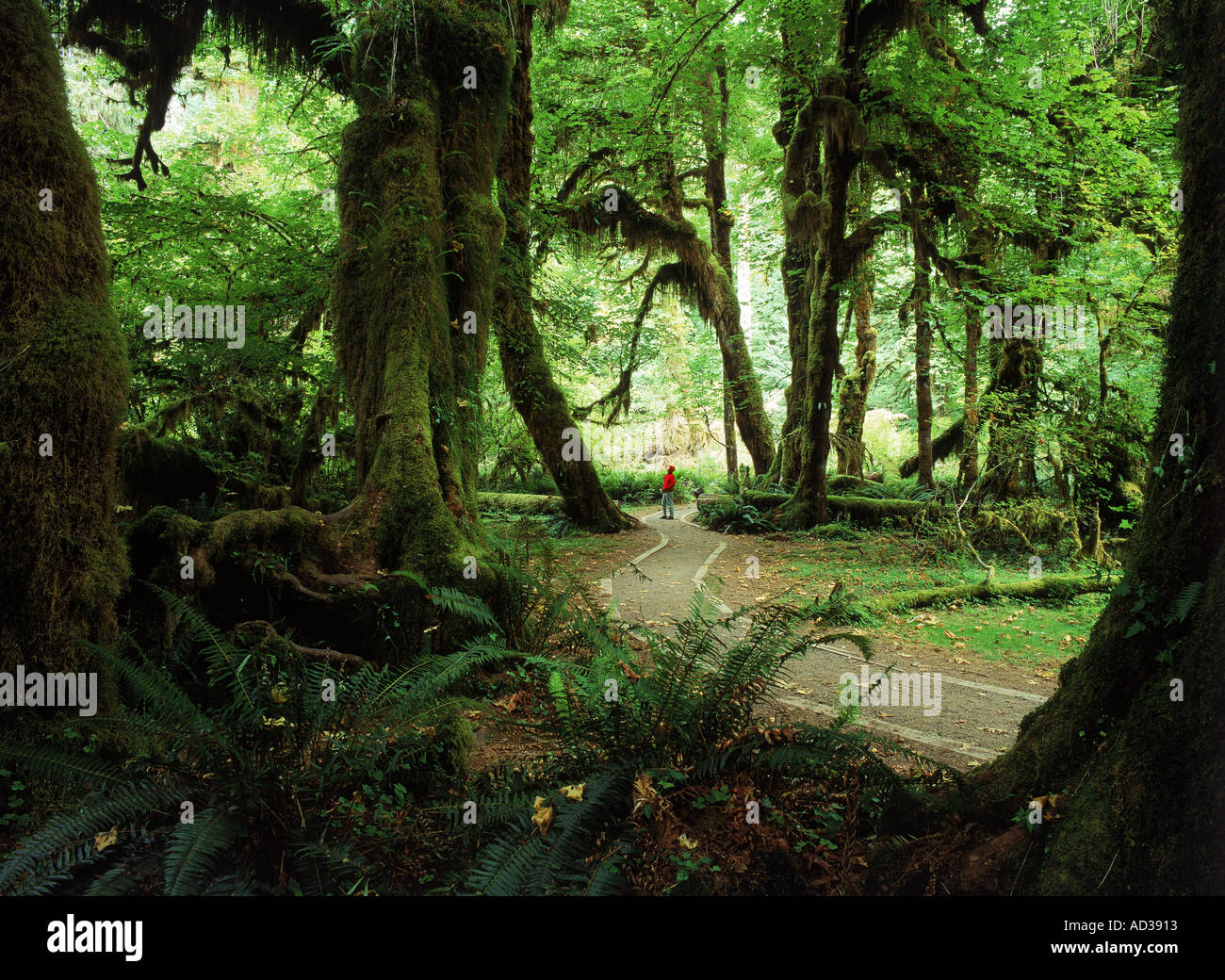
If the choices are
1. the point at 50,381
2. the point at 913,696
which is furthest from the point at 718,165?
the point at 50,381

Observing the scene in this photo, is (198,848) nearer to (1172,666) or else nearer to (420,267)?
(1172,666)

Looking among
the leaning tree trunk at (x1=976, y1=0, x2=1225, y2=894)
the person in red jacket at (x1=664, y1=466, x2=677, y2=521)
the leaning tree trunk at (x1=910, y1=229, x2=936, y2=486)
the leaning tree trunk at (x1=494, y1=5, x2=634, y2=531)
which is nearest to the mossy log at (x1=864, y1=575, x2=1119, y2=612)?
the leaning tree trunk at (x1=910, y1=229, x2=936, y2=486)

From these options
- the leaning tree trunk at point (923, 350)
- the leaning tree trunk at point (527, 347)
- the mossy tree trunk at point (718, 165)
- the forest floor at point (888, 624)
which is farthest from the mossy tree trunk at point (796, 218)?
the leaning tree trunk at point (527, 347)

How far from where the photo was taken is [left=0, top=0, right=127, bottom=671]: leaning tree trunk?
3254mm

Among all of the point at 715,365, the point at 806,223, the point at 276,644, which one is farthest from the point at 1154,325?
the point at 715,365

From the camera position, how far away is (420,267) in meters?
6.20

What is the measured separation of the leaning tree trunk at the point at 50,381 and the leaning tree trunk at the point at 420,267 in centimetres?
204

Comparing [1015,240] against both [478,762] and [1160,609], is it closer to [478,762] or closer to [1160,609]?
[1160,609]

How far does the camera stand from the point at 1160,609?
249 centimetres

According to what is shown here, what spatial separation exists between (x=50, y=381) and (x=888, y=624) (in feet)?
28.5

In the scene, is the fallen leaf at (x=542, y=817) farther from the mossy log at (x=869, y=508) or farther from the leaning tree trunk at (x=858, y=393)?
the leaning tree trunk at (x=858, y=393)

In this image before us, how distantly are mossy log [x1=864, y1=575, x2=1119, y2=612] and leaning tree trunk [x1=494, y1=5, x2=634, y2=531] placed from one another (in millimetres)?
7236

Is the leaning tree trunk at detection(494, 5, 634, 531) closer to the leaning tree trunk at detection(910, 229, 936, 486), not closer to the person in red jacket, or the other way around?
the person in red jacket

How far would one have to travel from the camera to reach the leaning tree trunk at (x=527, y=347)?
10.3m
